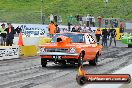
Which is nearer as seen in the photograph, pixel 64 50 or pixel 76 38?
pixel 64 50

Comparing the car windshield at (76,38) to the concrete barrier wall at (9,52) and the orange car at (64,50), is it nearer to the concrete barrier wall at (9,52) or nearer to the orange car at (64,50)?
the orange car at (64,50)

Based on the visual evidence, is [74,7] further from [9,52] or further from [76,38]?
[76,38]

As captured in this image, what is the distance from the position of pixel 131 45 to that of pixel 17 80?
81.2 ft

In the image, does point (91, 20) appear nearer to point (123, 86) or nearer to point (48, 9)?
point (48, 9)

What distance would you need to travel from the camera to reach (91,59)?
714 inches

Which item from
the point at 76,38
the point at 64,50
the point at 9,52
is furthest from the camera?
the point at 9,52
